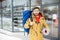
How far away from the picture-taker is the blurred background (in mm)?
8312

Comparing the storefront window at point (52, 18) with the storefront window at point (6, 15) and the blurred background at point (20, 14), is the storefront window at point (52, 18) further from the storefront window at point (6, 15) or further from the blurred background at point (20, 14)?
the storefront window at point (6, 15)

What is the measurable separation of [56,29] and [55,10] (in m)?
0.84

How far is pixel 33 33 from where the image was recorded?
16.3 ft

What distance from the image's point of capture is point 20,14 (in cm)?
1191

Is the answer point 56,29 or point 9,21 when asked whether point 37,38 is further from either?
point 9,21

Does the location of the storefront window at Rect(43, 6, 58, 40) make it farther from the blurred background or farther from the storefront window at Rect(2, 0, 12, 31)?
the storefront window at Rect(2, 0, 12, 31)

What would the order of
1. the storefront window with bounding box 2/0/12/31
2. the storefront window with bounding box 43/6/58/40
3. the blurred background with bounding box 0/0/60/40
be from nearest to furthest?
the storefront window with bounding box 43/6/58/40 < the blurred background with bounding box 0/0/60/40 < the storefront window with bounding box 2/0/12/31

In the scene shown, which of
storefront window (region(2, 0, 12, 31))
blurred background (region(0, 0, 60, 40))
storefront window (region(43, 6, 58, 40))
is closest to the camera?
storefront window (region(43, 6, 58, 40))

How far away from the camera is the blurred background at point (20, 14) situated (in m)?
8.31

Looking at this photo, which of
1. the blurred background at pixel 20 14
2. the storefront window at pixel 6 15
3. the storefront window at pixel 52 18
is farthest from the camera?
the storefront window at pixel 6 15

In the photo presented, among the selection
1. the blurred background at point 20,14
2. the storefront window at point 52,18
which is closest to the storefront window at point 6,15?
the blurred background at point 20,14

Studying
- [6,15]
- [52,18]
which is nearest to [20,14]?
[6,15]

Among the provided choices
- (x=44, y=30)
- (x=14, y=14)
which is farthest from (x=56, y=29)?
(x=14, y=14)

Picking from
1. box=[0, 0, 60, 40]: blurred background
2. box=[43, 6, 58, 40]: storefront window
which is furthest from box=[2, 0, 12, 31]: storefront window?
box=[43, 6, 58, 40]: storefront window
